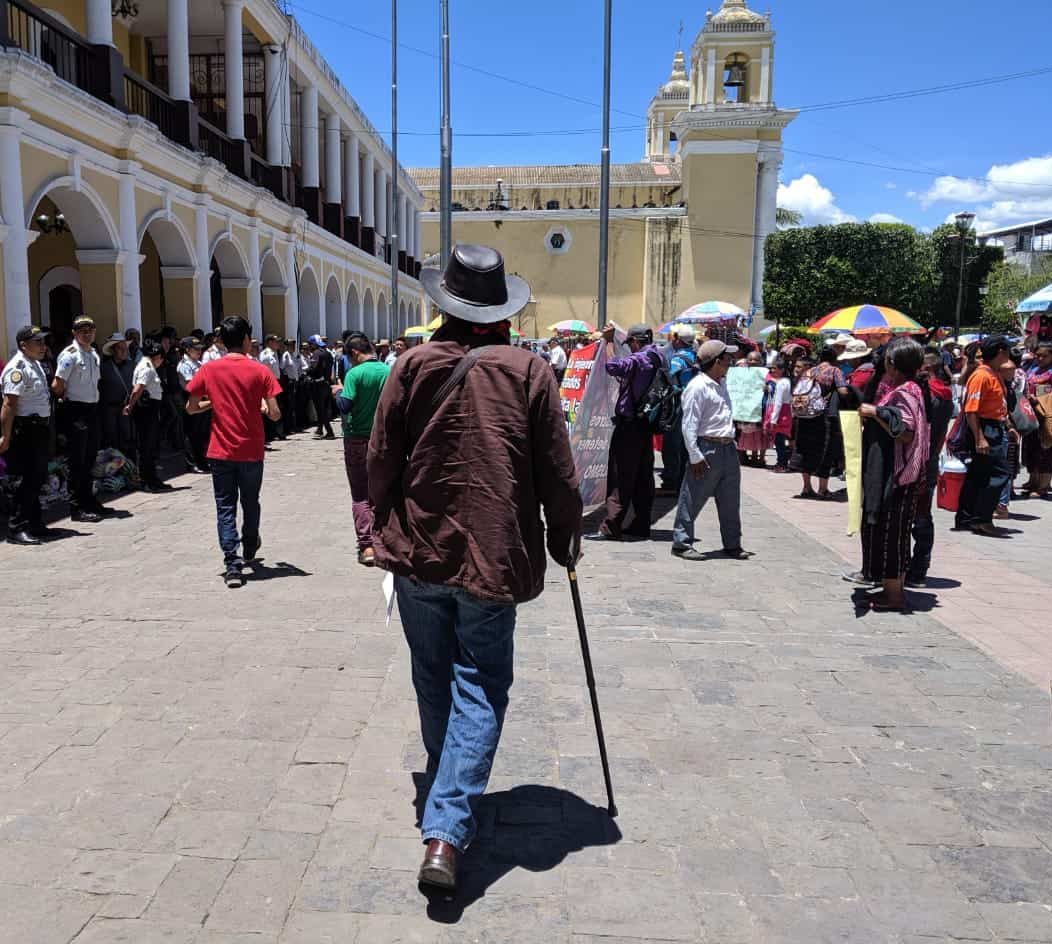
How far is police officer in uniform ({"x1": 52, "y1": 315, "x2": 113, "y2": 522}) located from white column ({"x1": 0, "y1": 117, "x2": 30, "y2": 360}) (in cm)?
150

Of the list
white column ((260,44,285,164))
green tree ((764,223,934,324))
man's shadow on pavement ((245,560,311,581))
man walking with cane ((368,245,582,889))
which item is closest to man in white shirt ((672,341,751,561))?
man's shadow on pavement ((245,560,311,581))

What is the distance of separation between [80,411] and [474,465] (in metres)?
6.81

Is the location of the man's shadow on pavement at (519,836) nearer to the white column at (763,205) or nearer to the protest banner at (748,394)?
the protest banner at (748,394)

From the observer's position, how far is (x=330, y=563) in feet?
22.9

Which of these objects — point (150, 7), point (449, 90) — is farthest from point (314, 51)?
point (449, 90)

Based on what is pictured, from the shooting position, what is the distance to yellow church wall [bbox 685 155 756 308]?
44.5m

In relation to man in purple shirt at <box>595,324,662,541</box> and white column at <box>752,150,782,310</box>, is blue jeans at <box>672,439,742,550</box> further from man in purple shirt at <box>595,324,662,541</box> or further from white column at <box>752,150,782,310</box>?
white column at <box>752,150,782,310</box>

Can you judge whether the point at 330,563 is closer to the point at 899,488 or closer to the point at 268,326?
the point at 899,488

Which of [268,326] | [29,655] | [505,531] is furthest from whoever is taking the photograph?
[268,326]

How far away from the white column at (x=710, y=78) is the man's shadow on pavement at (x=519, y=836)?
43.5m

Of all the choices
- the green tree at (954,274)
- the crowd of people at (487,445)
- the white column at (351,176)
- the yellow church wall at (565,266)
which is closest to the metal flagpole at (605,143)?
the crowd of people at (487,445)

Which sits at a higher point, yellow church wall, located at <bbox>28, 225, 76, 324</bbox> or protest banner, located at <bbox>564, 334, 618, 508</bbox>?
yellow church wall, located at <bbox>28, 225, 76, 324</bbox>

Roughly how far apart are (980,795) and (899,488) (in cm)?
244

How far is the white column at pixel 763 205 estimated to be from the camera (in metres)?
44.4
